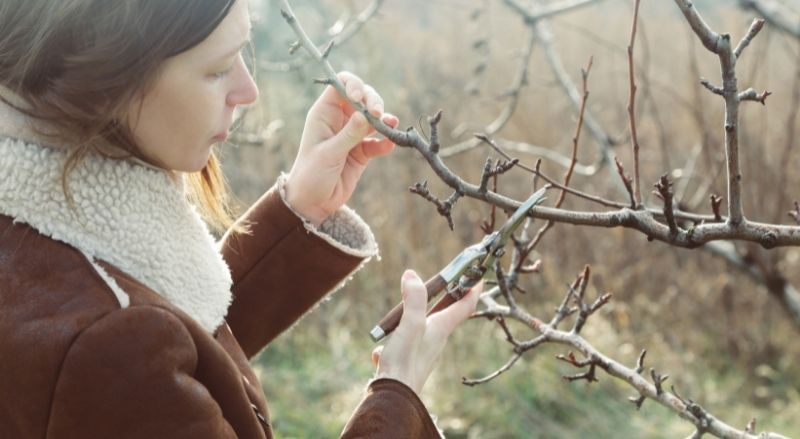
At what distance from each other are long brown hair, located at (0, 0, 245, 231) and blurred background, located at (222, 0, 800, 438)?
92.6 inches

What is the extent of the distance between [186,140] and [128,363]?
12.2 inches

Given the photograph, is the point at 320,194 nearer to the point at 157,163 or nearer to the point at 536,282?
the point at 157,163

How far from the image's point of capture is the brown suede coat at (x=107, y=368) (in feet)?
3.81

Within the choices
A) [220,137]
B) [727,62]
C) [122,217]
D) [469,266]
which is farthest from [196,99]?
[727,62]

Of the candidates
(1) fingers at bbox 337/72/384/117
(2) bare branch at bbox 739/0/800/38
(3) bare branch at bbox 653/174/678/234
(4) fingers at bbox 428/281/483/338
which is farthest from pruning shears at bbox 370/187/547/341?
(2) bare branch at bbox 739/0/800/38

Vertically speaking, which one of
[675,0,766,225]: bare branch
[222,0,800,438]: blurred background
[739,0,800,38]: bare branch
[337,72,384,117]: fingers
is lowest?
[222,0,800,438]: blurred background

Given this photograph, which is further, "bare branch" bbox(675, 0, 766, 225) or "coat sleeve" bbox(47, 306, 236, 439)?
"coat sleeve" bbox(47, 306, 236, 439)

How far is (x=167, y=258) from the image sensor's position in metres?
1.35

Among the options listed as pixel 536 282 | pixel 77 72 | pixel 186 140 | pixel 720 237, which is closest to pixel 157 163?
pixel 186 140

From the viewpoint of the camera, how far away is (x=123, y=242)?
130 cm

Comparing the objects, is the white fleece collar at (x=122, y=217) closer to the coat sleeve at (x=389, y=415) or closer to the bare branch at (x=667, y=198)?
the coat sleeve at (x=389, y=415)

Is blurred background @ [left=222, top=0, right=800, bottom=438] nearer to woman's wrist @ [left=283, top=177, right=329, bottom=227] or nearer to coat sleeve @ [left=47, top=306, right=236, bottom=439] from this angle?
woman's wrist @ [left=283, top=177, right=329, bottom=227]

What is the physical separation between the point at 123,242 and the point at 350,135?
0.44 meters

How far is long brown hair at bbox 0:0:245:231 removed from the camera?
1.23 meters
